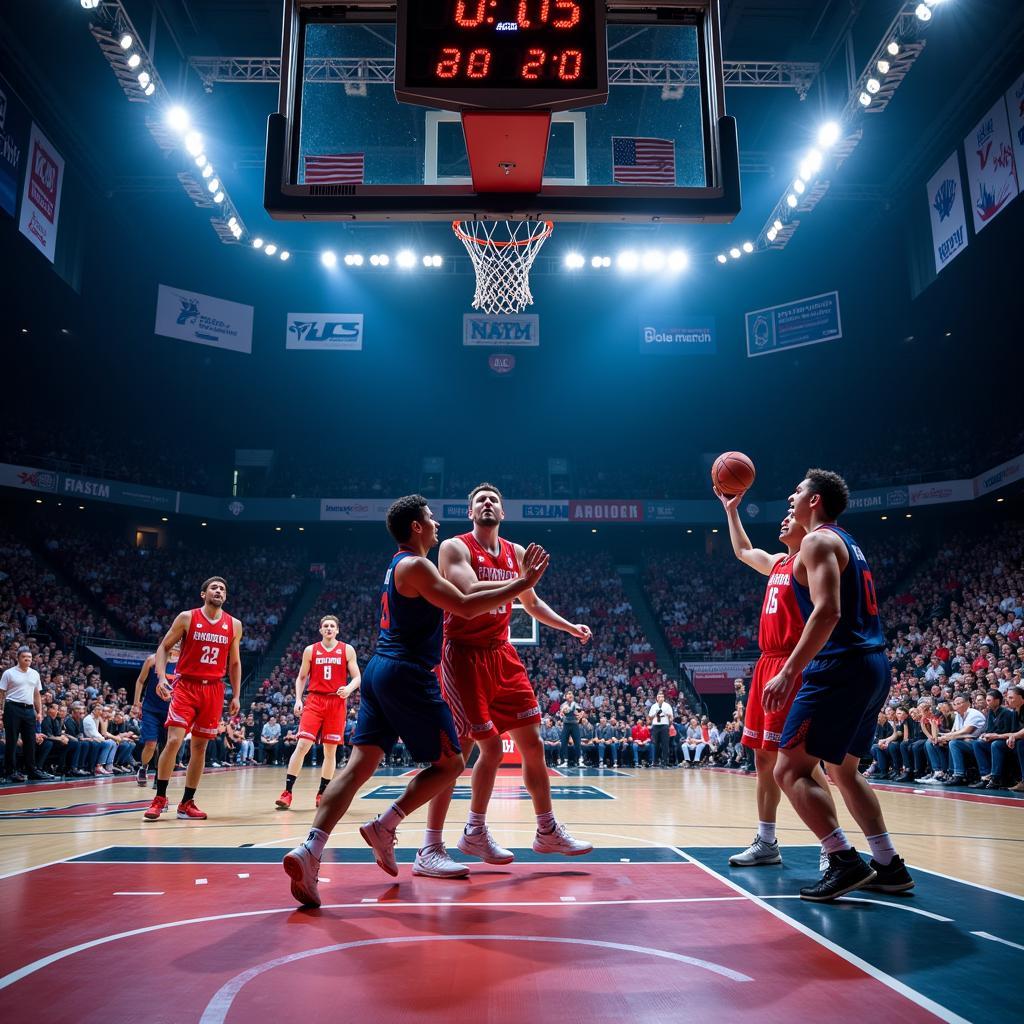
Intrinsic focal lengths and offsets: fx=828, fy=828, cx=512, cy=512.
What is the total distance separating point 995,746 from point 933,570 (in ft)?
51.9

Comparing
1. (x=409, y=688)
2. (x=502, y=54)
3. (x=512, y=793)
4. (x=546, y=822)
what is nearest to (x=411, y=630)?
(x=409, y=688)

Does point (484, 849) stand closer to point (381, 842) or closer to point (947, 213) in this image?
point (381, 842)

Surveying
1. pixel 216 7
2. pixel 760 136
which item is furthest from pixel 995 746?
pixel 216 7

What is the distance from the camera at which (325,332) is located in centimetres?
2697

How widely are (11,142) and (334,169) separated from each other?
1428cm

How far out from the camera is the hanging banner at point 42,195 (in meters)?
17.3

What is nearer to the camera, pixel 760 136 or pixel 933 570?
pixel 760 136

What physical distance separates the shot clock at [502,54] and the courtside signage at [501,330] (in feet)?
69.9

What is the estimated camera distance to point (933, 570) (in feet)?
83.8

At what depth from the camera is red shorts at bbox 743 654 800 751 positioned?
4.64 m

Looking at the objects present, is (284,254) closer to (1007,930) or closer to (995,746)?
(995,746)

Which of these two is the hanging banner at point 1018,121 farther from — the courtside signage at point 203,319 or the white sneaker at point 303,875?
the courtside signage at point 203,319

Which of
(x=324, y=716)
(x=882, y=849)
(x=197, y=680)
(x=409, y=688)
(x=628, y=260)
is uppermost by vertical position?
(x=628, y=260)

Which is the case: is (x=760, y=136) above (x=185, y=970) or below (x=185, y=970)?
above
